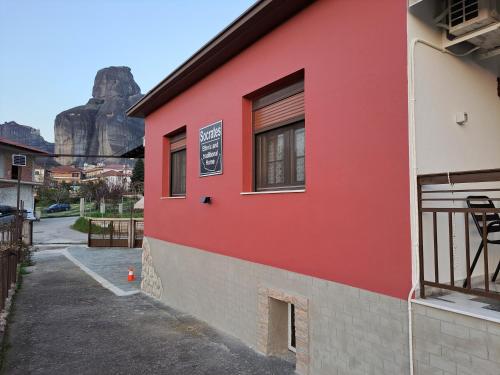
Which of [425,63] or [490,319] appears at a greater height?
[425,63]

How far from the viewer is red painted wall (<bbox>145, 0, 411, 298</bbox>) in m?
3.60

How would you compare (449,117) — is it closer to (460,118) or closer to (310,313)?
(460,118)

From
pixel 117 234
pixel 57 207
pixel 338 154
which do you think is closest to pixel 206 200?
pixel 338 154

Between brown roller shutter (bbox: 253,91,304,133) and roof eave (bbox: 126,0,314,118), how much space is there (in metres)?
1.08

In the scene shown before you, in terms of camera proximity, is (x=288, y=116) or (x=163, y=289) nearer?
(x=288, y=116)

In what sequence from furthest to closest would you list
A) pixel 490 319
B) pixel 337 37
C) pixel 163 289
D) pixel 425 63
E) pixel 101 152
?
pixel 101 152
pixel 163 289
pixel 337 37
pixel 425 63
pixel 490 319

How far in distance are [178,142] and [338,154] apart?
545cm

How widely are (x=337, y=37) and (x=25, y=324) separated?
298 inches

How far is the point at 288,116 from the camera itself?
5.33 meters

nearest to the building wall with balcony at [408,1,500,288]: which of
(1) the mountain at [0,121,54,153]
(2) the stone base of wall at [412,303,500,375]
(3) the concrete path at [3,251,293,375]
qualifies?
(2) the stone base of wall at [412,303,500,375]

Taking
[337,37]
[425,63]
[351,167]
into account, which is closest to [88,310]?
[351,167]

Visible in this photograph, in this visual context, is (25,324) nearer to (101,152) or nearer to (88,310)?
(88,310)

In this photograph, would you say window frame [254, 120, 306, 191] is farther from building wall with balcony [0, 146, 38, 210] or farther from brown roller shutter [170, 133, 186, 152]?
building wall with balcony [0, 146, 38, 210]

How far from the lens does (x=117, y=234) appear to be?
72.9 ft
